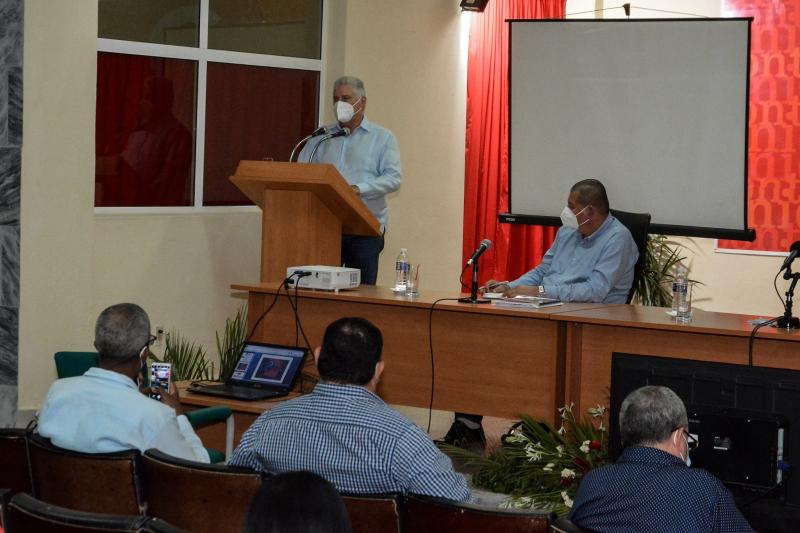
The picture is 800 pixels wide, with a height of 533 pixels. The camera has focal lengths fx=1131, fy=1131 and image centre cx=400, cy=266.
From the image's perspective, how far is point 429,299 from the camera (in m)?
5.18

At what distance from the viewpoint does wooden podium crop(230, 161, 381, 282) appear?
5.38 meters

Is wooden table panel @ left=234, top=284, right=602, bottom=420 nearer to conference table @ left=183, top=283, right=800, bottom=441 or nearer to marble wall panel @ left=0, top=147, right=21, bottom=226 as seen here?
conference table @ left=183, top=283, right=800, bottom=441

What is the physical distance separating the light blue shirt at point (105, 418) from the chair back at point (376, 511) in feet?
2.41

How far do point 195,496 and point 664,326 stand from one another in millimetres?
2420

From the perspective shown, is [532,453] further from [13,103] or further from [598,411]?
[13,103]

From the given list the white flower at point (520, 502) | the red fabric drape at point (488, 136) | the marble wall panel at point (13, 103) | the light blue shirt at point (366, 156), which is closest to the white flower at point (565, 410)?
the white flower at point (520, 502)

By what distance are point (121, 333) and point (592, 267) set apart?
3013mm

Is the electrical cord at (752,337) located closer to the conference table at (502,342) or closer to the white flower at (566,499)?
the conference table at (502,342)

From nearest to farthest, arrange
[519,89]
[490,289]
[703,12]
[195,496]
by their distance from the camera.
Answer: [195,496]
[490,289]
[519,89]
[703,12]

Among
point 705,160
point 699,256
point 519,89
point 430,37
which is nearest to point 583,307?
point 705,160

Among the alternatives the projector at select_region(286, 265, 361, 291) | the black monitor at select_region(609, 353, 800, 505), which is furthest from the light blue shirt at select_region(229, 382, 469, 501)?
the projector at select_region(286, 265, 361, 291)

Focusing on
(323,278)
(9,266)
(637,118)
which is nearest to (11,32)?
(9,266)

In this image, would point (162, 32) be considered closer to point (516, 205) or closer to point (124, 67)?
point (124, 67)

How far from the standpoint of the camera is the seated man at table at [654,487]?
240cm
